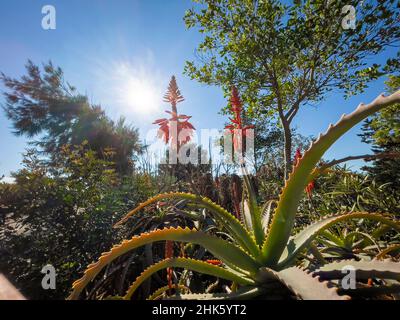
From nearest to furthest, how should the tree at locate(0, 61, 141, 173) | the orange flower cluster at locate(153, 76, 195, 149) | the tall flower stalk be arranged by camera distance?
the tall flower stalk, the orange flower cluster at locate(153, 76, 195, 149), the tree at locate(0, 61, 141, 173)

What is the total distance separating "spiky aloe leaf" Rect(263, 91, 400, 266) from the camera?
76 centimetres

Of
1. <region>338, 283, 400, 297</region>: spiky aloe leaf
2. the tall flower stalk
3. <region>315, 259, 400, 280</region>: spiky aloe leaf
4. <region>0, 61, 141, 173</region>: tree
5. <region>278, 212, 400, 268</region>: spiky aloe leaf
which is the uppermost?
<region>0, 61, 141, 173</region>: tree

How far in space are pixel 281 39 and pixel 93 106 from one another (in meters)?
10.0

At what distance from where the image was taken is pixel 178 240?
90 centimetres

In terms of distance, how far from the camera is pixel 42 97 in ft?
39.8

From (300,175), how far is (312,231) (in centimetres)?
29

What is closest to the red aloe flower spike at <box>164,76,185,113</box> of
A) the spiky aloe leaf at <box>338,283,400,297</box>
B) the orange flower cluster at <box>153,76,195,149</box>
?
the orange flower cluster at <box>153,76,195,149</box>

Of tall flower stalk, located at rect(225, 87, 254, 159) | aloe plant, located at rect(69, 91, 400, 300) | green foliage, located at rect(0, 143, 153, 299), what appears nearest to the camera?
aloe plant, located at rect(69, 91, 400, 300)

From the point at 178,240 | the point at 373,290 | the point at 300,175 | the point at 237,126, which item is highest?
the point at 237,126

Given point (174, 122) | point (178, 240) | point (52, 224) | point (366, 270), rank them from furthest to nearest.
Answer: point (52, 224) → point (174, 122) → point (178, 240) → point (366, 270)

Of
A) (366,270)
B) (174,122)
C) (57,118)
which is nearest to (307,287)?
(366,270)

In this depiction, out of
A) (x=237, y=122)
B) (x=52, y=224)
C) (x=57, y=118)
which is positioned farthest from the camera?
(x=57, y=118)

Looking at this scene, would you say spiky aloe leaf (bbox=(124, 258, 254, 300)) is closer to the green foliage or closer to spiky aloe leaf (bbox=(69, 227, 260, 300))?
spiky aloe leaf (bbox=(69, 227, 260, 300))

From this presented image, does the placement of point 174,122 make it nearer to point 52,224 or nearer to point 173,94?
point 173,94
